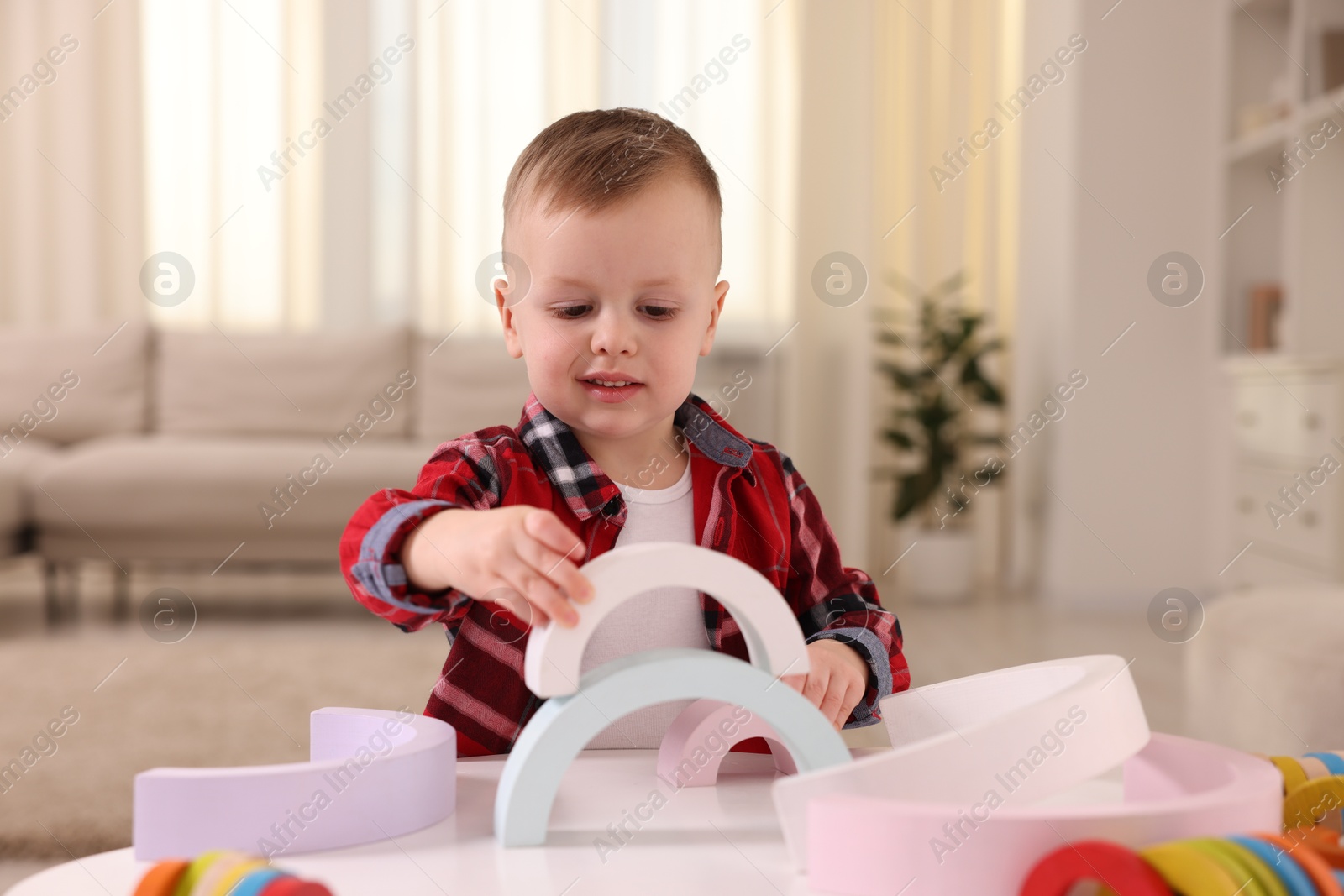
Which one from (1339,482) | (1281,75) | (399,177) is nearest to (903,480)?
(1339,482)

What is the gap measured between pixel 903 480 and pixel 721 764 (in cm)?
315

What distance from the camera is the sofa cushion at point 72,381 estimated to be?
11.5 ft

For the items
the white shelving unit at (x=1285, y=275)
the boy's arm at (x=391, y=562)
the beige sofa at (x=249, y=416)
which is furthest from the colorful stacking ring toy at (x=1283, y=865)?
the beige sofa at (x=249, y=416)

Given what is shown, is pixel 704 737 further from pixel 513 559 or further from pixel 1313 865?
pixel 1313 865

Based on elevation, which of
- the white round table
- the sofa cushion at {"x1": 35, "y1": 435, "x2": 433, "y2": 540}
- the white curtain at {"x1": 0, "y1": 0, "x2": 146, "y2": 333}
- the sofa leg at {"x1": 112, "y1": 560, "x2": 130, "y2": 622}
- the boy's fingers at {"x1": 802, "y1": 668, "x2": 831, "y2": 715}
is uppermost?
the white curtain at {"x1": 0, "y1": 0, "x2": 146, "y2": 333}

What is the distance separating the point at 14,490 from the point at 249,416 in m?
0.80

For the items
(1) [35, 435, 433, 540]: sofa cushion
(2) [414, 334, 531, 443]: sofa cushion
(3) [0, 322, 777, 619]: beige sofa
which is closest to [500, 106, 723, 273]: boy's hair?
(1) [35, 435, 433, 540]: sofa cushion

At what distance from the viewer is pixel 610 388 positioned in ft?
2.37

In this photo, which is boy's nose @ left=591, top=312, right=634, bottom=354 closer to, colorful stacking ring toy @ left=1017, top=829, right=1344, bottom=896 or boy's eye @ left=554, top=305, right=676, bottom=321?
boy's eye @ left=554, top=305, right=676, bottom=321

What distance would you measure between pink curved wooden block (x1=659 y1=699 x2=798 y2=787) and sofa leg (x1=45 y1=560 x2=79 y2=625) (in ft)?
9.85

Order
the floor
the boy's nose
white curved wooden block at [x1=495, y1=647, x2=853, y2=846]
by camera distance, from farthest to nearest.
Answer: the floor < the boy's nose < white curved wooden block at [x1=495, y1=647, x2=853, y2=846]

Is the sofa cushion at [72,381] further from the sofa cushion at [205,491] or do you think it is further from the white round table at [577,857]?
the white round table at [577,857]

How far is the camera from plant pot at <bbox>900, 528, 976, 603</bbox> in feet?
12.0

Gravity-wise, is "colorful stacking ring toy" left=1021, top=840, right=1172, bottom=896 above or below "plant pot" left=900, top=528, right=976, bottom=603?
above
